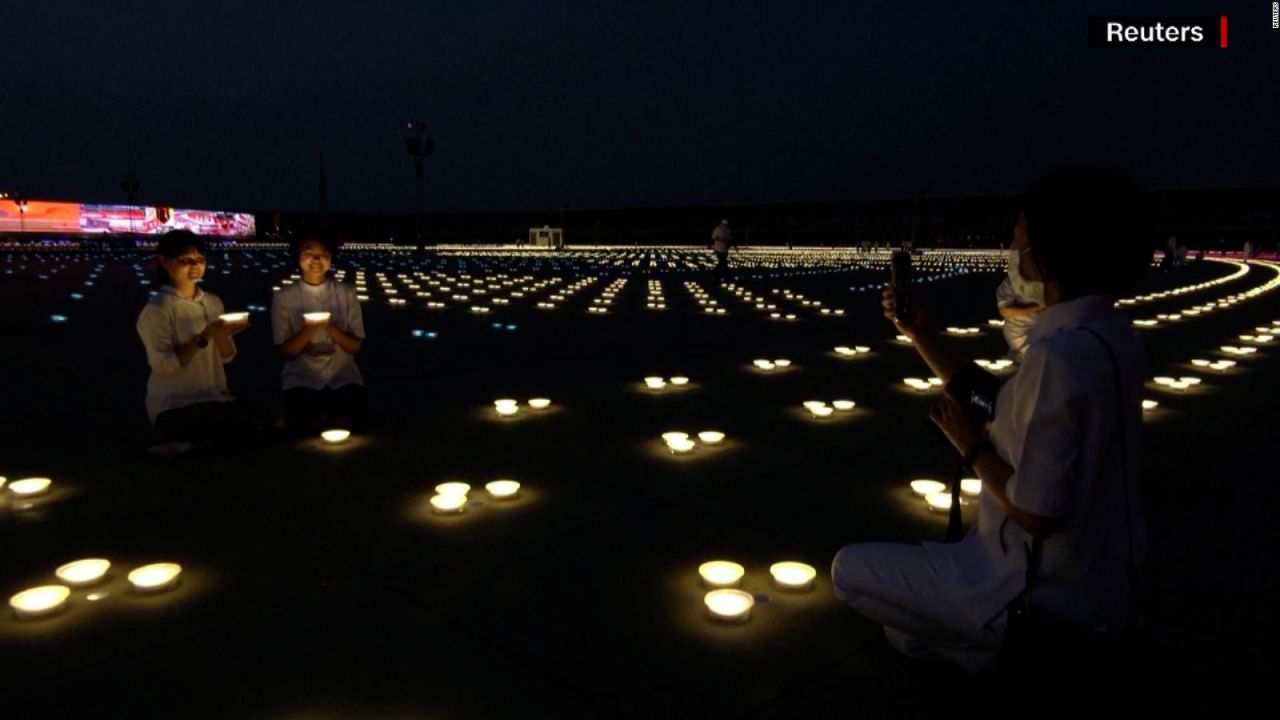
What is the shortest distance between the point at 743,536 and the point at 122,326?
29.9ft

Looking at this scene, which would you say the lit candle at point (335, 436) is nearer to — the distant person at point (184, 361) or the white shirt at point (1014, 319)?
the distant person at point (184, 361)

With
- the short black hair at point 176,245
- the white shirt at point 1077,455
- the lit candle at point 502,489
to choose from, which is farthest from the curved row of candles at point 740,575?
the short black hair at point 176,245

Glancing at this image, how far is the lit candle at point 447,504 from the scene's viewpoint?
11.4ft

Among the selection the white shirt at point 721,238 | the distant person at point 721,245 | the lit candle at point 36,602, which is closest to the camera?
the lit candle at point 36,602

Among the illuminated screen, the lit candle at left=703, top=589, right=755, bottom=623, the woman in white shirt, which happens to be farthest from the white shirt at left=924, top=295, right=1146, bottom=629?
the illuminated screen

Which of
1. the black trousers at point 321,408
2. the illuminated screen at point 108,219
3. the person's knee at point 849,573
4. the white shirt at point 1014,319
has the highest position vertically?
the illuminated screen at point 108,219

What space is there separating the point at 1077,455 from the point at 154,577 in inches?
110

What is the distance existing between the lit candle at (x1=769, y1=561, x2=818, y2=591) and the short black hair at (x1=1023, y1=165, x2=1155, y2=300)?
1404mm

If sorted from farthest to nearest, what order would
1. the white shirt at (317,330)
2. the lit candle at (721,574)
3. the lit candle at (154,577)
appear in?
1. the white shirt at (317,330)
2. the lit candle at (721,574)
3. the lit candle at (154,577)

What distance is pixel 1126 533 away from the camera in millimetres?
1766

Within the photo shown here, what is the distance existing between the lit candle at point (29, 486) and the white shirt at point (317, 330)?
1.37 metres

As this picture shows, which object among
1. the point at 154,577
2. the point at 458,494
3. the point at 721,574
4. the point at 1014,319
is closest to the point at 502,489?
the point at 458,494

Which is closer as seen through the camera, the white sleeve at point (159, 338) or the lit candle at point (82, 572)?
the lit candle at point (82, 572)

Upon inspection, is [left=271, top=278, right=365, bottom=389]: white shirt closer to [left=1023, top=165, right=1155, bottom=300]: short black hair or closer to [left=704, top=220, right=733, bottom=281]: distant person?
[left=1023, top=165, right=1155, bottom=300]: short black hair
